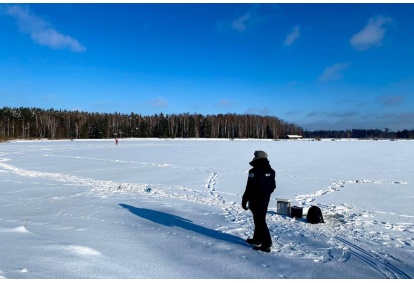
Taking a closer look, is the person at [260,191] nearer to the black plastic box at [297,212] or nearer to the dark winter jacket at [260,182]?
the dark winter jacket at [260,182]

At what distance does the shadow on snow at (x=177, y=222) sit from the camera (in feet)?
20.2

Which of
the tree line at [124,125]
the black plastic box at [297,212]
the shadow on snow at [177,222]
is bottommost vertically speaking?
the shadow on snow at [177,222]

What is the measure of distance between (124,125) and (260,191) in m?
102

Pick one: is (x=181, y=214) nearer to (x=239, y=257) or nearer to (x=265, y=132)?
(x=239, y=257)

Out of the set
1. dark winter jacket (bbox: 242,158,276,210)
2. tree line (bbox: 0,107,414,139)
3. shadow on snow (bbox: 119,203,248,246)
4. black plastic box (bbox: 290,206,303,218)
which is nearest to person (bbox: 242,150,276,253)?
dark winter jacket (bbox: 242,158,276,210)

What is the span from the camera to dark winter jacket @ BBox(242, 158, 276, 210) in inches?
215

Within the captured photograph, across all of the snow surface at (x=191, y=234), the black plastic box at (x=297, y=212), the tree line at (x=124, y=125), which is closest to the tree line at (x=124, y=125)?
the tree line at (x=124, y=125)

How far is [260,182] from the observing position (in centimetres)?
545

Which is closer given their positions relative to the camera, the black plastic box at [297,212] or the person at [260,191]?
the person at [260,191]

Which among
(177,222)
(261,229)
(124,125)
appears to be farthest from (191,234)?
(124,125)

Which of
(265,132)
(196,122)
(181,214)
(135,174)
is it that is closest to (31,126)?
(196,122)

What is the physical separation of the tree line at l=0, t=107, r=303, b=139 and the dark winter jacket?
91455mm
